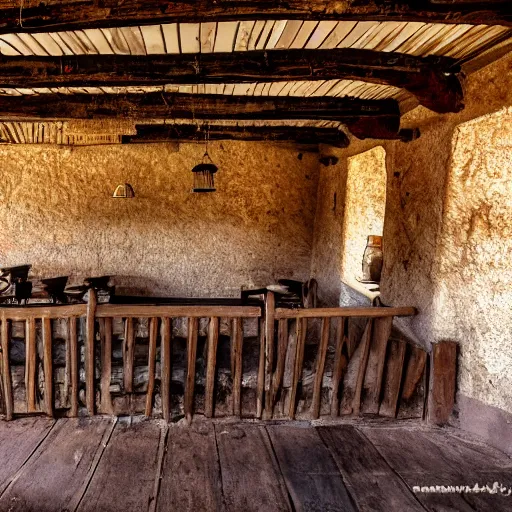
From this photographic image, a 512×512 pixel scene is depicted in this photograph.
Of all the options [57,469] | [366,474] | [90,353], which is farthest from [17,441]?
[366,474]

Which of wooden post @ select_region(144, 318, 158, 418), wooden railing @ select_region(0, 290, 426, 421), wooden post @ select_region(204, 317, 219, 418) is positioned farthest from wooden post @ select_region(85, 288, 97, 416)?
wooden post @ select_region(204, 317, 219, 418)

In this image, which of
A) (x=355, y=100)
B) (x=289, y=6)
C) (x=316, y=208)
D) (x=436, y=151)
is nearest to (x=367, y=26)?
(x=289, y=6)

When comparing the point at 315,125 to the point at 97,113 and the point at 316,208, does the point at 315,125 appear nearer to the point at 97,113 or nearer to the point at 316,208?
the point at 316,208

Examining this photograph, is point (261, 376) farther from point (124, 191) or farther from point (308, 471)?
point (124, 191)

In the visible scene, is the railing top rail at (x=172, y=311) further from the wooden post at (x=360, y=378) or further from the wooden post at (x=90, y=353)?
the wooden post at (x=360, y=378)

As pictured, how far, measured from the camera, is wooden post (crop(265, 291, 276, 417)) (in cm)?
331

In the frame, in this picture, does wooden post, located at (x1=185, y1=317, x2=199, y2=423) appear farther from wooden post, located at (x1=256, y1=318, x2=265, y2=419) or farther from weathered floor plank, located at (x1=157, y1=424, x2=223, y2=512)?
wooden post, located at (x1=256, y1=318, x2=265, y2=419)

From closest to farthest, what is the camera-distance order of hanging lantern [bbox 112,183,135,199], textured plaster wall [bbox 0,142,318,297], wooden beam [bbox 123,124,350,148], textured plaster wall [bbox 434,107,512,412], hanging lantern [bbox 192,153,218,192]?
textured plaster wall [bbox 434,107,512,412], hanging lantern [bbox 192,153,218,192], wooden beam [bbox 123,124,350,148], hanging lantern [bbox 112,183,135,199], textured plaster wall [bbox 0,142,318,297]

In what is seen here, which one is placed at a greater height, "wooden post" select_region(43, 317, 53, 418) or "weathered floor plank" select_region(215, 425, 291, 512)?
"wooden post" select_region(43, 317, 53, 418)

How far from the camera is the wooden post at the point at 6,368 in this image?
3.20 metres

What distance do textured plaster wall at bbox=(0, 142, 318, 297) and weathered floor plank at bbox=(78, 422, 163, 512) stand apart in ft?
15.5

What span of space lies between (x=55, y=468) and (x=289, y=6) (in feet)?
9.92

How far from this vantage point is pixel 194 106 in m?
4.72

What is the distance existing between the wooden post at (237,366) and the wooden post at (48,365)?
1.37m
